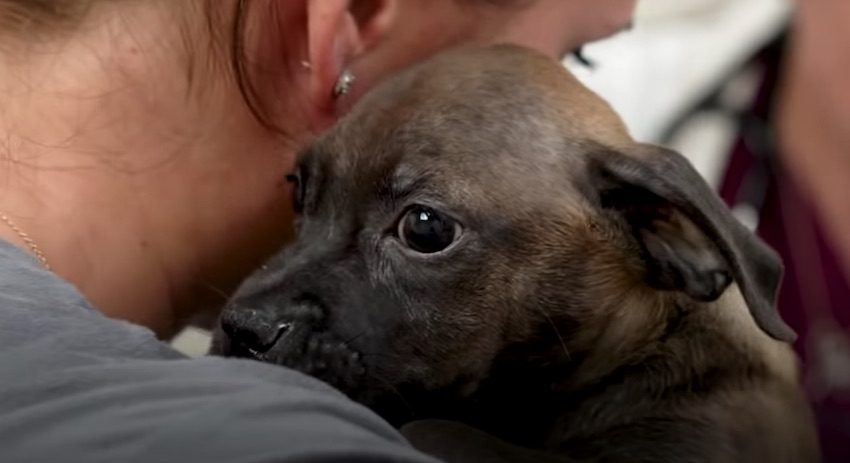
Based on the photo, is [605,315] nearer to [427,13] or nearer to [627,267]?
[627,267]

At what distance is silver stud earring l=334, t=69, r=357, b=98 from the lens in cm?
151

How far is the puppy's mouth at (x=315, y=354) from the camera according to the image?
4.34 ft

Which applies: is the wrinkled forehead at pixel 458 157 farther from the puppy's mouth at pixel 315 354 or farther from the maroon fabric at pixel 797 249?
the maroon fabric at pixel 797 249

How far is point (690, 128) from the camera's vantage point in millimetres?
2635

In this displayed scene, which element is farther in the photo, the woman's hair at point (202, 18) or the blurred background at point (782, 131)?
the blurred background at point (782, 131)

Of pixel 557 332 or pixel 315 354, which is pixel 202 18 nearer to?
pixel 315 354

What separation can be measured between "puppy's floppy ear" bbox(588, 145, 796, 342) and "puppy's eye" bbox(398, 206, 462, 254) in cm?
19

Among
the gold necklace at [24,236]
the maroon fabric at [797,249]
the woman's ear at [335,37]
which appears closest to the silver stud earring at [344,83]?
the woman's ear at [335,37]

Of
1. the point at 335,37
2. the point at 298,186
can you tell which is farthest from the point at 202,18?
the point at 298,186

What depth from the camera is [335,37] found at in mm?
1406

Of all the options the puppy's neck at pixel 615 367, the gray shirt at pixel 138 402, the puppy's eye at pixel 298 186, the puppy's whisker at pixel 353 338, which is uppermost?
the puppy's eye at pixel 298 186

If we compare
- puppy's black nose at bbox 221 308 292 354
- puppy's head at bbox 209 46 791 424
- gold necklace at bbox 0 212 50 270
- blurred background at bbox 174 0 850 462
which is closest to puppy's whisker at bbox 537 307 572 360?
puppy's head at bbox 209 46 791 424

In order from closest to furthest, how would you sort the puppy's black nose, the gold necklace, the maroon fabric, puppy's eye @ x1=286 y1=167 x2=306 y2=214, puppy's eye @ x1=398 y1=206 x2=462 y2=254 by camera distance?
the gold necklace → the puppy's black nose → puppy's eye @ x1=398 y1=206 x2=462 y2=254 → puppy's eye @ x1=286 y1=167 x2=306 y2=214 → the maroon fabric

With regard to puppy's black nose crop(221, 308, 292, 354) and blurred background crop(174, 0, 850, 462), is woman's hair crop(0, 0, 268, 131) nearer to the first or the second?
puppy's black nose crop(221, 308, 292, 354)
